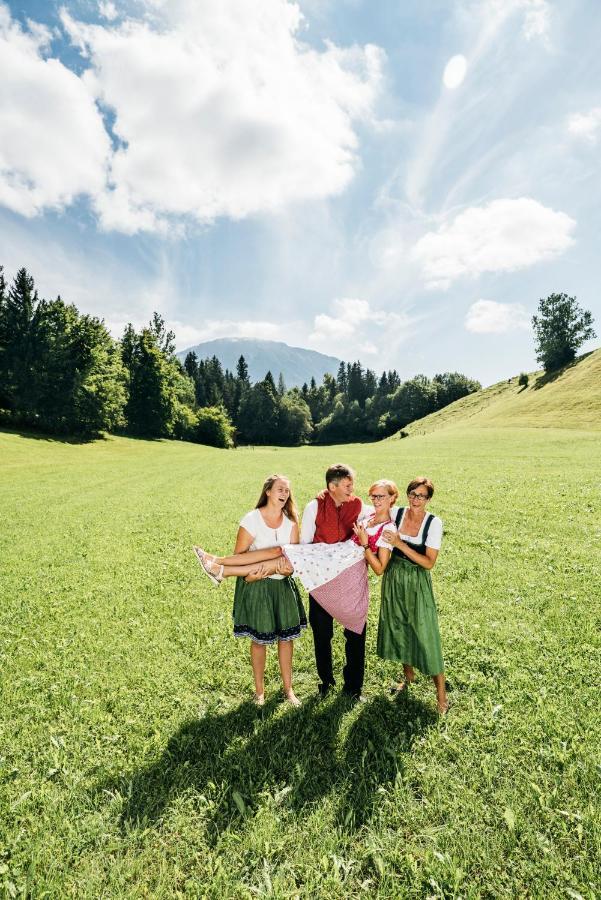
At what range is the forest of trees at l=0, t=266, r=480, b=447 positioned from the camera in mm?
56594

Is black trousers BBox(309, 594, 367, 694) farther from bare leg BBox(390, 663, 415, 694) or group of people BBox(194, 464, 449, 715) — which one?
bare leg BBox(390, 663, 415, 694)

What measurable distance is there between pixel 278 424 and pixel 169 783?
114151 mm

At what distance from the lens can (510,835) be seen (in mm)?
3889

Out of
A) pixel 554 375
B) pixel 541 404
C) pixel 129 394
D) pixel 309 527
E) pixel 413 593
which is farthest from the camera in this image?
pixel 554 375

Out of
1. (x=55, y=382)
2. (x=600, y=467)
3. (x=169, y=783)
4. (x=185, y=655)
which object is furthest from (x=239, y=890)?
(x=55, y=382)

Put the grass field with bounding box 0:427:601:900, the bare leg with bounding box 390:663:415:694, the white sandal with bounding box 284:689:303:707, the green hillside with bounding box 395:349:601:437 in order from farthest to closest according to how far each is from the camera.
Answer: the green hillside with bounding box 395:349:601:437, the bare leg with bounding box 390:663:415:694, the white sandal with bounding box 284:689:303:707, the grass field with bounding box 0:427:601:900

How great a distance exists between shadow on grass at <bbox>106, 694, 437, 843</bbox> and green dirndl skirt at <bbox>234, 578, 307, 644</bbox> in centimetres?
108

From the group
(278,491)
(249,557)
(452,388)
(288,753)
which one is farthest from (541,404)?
(288,753)

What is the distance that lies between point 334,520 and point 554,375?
89.0m

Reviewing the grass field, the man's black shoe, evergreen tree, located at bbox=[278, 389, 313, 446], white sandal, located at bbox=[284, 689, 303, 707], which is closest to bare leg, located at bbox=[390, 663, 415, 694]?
the grass field

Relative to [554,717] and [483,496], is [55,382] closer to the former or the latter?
[483,496]

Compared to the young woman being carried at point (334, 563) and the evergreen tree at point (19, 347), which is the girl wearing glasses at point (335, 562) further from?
the evergreen tree at point (19, 347)

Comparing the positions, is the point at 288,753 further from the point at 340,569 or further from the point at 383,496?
the point at 383,496

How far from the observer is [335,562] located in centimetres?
543
